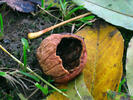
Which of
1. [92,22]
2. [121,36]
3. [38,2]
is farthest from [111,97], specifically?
[38,2]

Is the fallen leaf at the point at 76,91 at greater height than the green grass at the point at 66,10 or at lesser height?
lesser

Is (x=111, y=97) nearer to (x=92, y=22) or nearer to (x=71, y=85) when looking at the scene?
(x=71, y=85)

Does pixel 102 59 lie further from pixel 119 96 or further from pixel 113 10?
pixel 113 10

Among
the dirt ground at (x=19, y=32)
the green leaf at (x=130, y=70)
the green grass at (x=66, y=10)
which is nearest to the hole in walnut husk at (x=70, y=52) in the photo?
the dirt ground at (x=19, y=32)

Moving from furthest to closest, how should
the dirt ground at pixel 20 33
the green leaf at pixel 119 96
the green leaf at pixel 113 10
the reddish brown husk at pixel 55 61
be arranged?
the green leaf at pixel 113 10 < the dirt ground at pixel 20 33 < the reddish brown husk at pixel 55 61 < the green leaf at pixel 119 96

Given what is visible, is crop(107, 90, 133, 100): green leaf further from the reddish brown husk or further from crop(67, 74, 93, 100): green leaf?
the reddish brown husk

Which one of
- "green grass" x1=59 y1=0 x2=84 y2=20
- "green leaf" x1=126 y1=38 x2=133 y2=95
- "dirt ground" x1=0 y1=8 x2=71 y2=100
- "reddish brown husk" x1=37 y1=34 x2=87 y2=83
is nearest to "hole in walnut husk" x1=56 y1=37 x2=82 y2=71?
"reddish brown husk" x1=37 y1=34 x2=87 y2=83

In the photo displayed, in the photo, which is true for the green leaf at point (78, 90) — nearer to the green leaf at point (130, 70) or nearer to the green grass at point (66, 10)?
the green leaf at point (130, 70)
